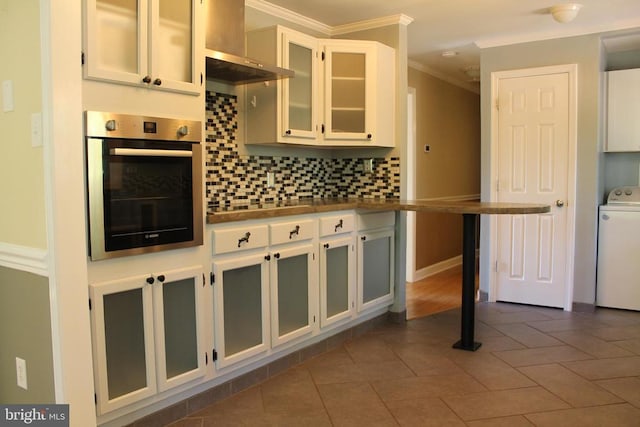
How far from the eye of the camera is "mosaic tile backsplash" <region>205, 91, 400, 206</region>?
331cm

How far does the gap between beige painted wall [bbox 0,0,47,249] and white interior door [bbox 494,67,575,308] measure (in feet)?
12.4

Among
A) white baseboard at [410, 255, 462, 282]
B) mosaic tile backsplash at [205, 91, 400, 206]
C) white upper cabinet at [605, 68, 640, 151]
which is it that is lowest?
white baseboard at [410, 255, 462, 282]

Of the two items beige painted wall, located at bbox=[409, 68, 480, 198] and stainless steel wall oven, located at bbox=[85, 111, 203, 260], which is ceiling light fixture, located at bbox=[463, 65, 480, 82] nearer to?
beige painted wall, located at bbox=[409, 68, 480, 198]

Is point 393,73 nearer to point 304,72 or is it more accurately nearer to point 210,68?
point 304,72

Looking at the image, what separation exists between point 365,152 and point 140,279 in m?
2.41

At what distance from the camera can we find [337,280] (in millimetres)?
3480

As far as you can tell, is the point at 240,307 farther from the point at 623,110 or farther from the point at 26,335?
the point at 623,110

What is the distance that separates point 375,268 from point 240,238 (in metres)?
1.44

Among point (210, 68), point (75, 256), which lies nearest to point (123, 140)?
point (75, 256)

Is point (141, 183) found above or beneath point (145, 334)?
above

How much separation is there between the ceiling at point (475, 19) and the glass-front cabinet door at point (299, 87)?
12.5 inches

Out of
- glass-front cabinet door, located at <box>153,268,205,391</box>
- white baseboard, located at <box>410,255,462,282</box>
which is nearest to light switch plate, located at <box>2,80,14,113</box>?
glass-front cabinet door, located at <box>153,268,205,391</box>

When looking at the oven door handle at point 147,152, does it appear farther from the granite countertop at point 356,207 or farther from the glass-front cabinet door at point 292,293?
the glass-front cabinet door at point 292,293

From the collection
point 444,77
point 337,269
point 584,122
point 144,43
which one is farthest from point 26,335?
point 444,77
